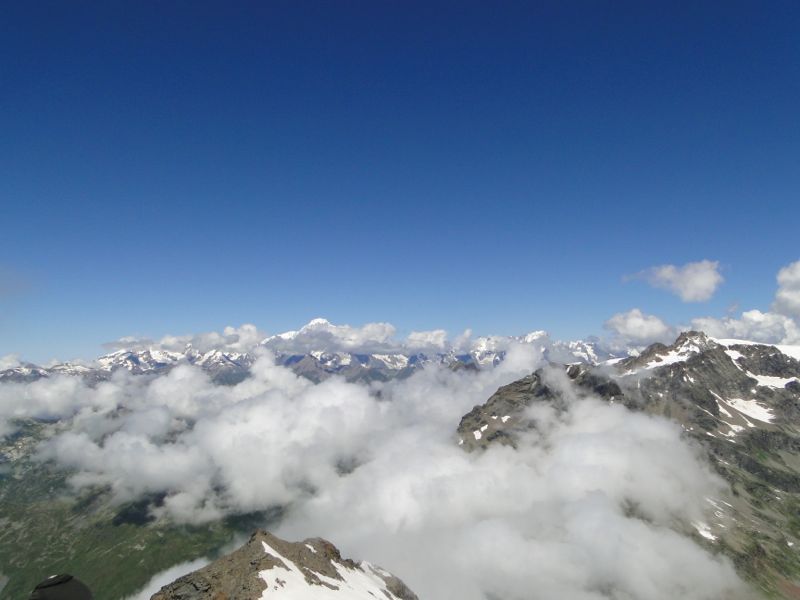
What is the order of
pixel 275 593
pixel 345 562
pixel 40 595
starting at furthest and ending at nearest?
1. pixel 345 562
2. pixel 275 593
3. pixel 40 595

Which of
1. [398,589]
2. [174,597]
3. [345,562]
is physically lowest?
[398,589]

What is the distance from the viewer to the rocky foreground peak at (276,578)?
65.1m

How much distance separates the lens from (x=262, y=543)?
79.4m

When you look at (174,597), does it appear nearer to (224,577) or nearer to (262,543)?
(224,577)

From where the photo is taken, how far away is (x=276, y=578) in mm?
67688

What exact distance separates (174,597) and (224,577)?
6701mm

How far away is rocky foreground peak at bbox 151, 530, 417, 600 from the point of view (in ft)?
214

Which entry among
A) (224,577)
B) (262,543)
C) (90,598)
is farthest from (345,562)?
(90,598)

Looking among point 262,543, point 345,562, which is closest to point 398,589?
point 345,562

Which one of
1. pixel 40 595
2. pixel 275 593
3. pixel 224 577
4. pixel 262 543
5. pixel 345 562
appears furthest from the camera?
pixel 345 562

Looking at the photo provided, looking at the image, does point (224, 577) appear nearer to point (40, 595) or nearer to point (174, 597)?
point (174, 597)

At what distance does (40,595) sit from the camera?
1195 centimetres

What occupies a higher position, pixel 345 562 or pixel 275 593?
pixel 275 593

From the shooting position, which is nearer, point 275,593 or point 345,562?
point 275,593
